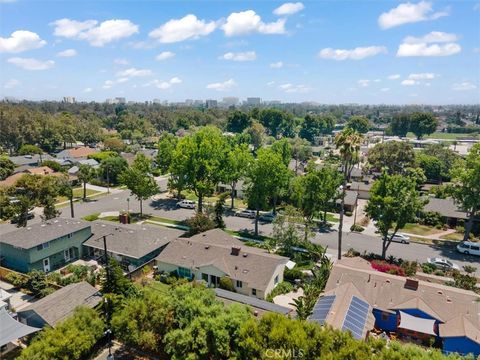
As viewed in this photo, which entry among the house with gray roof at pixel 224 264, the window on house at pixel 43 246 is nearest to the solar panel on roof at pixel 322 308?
the house with gray roof at pixel 224 264

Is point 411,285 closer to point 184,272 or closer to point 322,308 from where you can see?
point 322,308

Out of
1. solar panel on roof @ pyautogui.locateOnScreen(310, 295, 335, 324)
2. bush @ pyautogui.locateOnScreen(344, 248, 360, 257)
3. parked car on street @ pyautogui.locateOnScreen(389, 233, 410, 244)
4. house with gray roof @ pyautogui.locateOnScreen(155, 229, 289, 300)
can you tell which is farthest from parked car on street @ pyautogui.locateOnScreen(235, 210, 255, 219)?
solar panel on roof @ pyautogui.locateOnScreen(310, 295, 335, 324)

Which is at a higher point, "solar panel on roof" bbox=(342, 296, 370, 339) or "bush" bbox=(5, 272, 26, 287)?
"solar panel on roof" bbox=(342, 296, 370, 339)

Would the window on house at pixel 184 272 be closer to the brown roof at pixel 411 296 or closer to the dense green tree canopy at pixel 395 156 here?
the brown roof at pixel 411 296

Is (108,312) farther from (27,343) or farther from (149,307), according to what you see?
(27,343)

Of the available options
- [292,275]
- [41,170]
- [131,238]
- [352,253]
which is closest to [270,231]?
[352,253]

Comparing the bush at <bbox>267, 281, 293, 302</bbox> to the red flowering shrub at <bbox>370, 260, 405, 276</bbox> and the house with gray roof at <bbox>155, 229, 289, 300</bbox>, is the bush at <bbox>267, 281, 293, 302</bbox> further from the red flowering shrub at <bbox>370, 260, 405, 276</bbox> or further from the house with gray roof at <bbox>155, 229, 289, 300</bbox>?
the red flowering shrub at <bbox>370, 260, 405, 276</bbox>

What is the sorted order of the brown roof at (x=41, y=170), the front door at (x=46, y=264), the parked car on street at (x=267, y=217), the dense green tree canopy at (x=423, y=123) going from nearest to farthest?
the front door at (x=46, y=264)
the parked car on street at (x=267, y=217)
the brown roof at (x=41, y=170)
the dense green tree canopy at (x=423, y=123)
